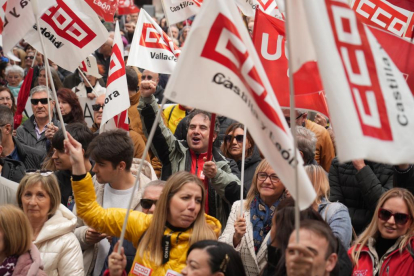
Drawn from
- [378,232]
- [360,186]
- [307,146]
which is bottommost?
[378,232]

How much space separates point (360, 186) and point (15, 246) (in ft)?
8.73

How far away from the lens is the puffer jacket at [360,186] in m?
6.11

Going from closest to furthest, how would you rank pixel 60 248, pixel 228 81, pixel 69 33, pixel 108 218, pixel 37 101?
pixel 228 81 → pixel 108 218 → pixel 60 248 → pixel 69 33 → pixel 37 101

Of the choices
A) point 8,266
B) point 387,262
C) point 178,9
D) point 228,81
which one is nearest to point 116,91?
→ point 178,9

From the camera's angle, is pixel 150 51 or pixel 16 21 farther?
pixel 150 51

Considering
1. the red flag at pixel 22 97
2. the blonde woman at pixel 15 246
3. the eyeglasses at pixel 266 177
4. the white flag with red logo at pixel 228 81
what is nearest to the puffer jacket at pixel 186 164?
the eyeglasses at pixel 266 177

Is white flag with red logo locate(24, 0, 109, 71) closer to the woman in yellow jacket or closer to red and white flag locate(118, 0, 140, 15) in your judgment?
the woman in yellow jacket

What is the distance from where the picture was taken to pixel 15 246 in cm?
484

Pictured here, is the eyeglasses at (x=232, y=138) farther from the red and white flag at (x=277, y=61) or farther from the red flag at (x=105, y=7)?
the red flag at (x=105, y=7)

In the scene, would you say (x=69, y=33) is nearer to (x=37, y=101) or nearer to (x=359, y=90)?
(x=37, y=101)

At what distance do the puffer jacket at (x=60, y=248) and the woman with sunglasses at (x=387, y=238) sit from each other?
70.8 inches

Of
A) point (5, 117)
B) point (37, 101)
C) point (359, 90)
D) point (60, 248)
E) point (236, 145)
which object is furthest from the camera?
point (37, 101)

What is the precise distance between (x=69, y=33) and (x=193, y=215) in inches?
117

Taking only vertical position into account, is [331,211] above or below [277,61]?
below
